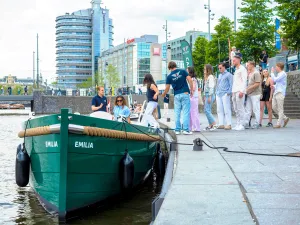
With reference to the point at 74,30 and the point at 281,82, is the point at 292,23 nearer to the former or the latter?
the point at 281,82

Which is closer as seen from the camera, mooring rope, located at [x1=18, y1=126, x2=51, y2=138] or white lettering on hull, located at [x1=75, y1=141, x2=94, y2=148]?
white lettering on hull, located at [x1=75, y1=141, x2=94, y2=148]

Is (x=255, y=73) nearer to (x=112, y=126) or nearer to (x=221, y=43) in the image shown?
(x=112, y=126)

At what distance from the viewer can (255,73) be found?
13.4m

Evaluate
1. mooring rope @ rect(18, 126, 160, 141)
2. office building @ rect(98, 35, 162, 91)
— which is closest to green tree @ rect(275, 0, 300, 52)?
mooring rope @ rect(18, 126, 160, 141)

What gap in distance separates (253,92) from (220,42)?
3710 cm

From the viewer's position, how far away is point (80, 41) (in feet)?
635

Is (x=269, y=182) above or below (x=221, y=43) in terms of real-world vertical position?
below

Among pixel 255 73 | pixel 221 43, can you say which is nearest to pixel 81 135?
pixel 255 73

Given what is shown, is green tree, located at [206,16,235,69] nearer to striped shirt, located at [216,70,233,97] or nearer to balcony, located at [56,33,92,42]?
striped shirt, located at [216,70,233,97]

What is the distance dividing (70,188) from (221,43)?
44.9 meters

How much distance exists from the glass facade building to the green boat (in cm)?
18403

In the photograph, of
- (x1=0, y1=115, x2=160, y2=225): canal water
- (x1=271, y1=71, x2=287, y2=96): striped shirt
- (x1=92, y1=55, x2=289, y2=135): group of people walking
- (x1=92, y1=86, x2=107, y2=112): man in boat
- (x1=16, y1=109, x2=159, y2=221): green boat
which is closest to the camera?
(x1=16, y1=109, x2=159, y2=221): green boat

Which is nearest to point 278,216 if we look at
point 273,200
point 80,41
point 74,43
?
point 273,200

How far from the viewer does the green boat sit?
6648mm
